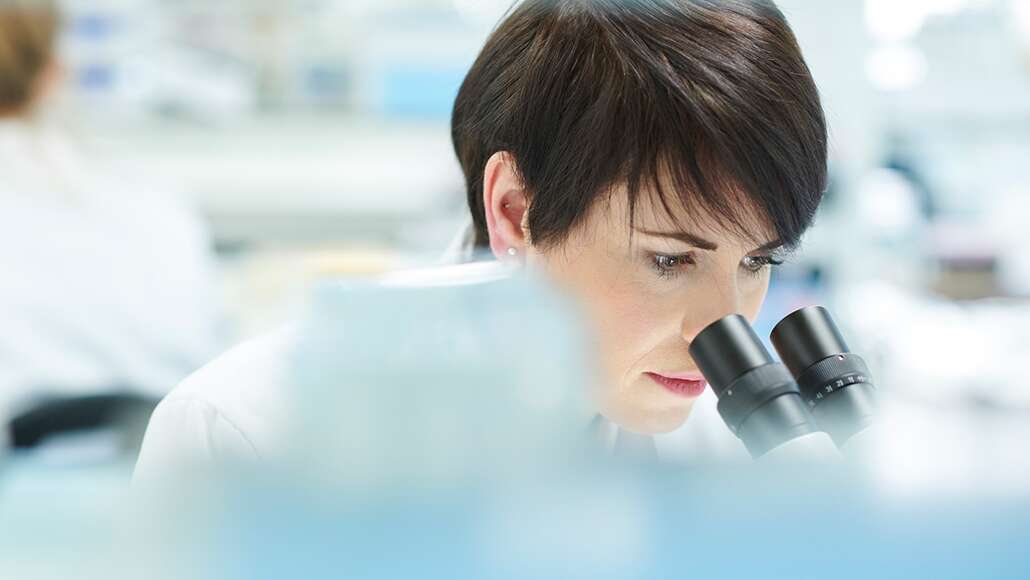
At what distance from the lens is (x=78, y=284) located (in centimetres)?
165

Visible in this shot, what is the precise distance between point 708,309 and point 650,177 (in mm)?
77

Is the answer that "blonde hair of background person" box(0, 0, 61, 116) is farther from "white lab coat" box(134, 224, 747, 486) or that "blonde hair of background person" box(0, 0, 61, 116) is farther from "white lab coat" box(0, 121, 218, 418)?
"white lab coat" box(134, 224, 747, 486)

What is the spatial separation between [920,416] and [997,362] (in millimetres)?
1827

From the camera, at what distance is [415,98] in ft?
8.13

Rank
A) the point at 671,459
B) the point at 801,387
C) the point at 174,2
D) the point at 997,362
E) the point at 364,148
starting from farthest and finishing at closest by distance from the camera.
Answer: the point at 364,148
the point at 174,2
the point at 997,362
the point at 801,387
the point at 671,459

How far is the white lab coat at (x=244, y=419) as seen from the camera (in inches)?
13.7

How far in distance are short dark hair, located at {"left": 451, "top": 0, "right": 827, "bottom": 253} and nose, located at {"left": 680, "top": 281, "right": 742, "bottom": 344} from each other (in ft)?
0.14

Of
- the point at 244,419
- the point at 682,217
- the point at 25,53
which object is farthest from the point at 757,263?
the point at 25,53

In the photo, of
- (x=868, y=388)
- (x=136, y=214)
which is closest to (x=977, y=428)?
(x=868, y=388)

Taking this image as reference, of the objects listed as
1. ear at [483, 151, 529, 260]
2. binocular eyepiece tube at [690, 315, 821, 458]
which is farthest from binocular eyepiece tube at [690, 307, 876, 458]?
ear at [483, 151, 529, 260]

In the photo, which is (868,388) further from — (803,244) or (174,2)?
(174,2)

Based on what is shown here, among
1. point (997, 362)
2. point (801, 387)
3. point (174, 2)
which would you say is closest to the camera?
point (801, 387)

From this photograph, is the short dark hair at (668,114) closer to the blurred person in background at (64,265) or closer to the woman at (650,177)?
the woman at (650,177)

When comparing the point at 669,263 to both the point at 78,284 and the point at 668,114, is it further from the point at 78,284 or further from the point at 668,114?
the point at 78,284
